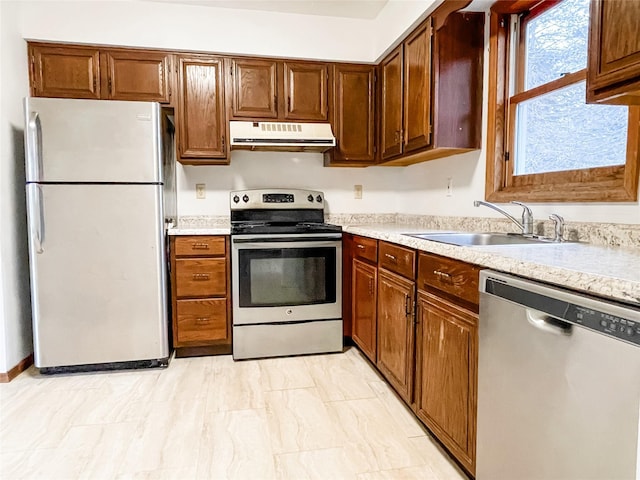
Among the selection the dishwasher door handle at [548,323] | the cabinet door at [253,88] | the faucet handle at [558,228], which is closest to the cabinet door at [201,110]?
the cabinet door at [253,88]

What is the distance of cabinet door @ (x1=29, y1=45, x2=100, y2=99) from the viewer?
8.84 ft

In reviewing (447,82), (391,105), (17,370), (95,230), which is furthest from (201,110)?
(17,370)

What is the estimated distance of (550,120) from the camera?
1985mm

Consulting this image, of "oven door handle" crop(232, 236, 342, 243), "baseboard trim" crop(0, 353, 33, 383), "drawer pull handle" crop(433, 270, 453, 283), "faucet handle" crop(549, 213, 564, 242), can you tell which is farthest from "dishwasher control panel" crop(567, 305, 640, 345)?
"baseboard trim" crop(0, 353, 33, 383)

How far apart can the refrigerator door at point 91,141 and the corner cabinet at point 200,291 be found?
512mm

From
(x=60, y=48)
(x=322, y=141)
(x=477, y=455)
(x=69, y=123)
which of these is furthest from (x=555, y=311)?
(x=60, y=48)

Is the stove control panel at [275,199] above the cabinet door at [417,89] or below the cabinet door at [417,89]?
below

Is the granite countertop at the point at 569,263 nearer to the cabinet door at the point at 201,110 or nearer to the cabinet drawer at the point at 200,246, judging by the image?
the cabinet drawer at the point at 200,246

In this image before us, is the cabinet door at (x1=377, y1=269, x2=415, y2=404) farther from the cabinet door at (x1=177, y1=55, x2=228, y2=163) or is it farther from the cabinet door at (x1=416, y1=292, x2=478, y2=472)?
the cabinet door at (x1=177, y1=55, x2=228, y2=163)

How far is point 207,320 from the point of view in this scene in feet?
A: 9.00

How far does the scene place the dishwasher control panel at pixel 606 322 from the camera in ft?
2.71

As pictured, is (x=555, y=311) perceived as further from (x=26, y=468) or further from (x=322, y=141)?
(x=322, y=141)

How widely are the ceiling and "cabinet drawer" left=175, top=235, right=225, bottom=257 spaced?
1616mm

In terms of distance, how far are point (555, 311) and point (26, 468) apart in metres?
1.96
